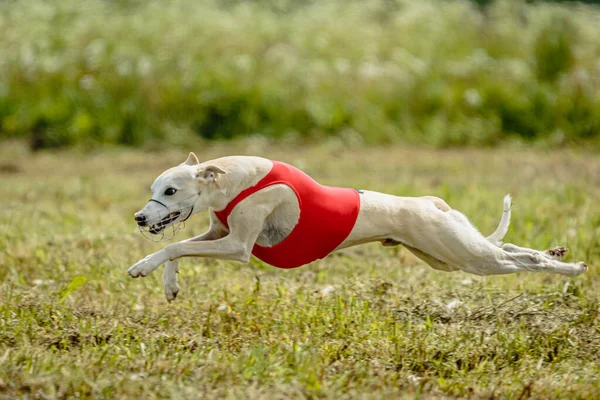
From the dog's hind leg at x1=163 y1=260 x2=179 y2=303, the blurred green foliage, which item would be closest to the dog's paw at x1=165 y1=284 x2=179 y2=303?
the dog's hind leg at x1=163 y1=260 x2=179 y2=303

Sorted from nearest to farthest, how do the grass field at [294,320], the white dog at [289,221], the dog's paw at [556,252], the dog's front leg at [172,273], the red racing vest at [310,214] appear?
the grass field at [294,320]
the white dog at [289,221]
the red racing vest at [310,214]
the dog's front leg at [172,273]
the dog's paw at [556,252]

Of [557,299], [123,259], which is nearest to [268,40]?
[123,259]

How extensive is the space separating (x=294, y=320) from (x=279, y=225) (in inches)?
22.8

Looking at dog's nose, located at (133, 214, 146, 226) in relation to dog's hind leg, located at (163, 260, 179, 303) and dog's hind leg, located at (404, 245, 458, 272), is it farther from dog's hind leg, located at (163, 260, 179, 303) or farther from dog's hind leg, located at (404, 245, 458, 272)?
dog's hind leg, located at (404, 245, 458, 272)

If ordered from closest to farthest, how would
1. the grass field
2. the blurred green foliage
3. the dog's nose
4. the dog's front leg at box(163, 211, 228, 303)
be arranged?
the grass field < the dog's nose < the dog's front leg at box(163, 211, 228, 303) < the blurred green foliage

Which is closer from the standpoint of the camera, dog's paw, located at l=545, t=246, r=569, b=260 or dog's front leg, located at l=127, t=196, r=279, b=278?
dog's front leg, located at l=127, t=196, r=279, b=278

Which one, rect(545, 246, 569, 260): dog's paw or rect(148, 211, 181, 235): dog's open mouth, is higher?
rect(148, 211, 181, 235): dog's open mouth

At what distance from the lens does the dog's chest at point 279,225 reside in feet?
16.0

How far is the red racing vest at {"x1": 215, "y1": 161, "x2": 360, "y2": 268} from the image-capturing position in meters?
4.85

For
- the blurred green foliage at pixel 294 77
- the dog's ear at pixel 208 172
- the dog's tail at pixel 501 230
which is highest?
the dog's ear at pixel 208 172

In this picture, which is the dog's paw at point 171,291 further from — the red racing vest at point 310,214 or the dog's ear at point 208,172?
the dog's ear at point 208,172

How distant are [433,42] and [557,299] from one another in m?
8.99

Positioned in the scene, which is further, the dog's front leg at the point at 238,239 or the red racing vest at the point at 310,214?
the red racing vest at the point at 310,214

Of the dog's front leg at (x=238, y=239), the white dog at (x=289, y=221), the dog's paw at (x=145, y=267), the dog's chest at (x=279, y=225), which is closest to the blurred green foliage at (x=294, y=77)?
the white dog at (x=289, y=221)
